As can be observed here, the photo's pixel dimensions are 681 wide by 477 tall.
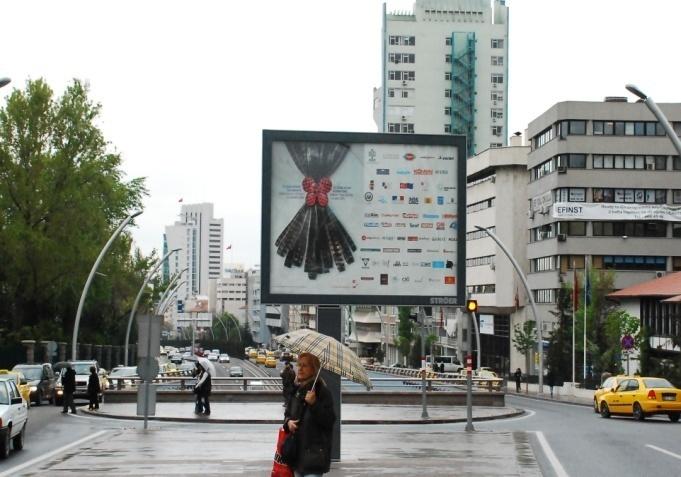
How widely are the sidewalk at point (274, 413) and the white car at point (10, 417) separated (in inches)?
415

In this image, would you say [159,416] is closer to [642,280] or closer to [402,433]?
[402,433]

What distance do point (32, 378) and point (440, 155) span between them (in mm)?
28571

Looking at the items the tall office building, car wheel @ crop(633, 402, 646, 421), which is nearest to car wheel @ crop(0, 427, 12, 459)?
car wheel @ crop(633, 402, 646, 421)

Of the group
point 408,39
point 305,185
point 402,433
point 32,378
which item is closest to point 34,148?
point 32,378


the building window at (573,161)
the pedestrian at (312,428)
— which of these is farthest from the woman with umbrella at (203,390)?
the building window at (573,161)

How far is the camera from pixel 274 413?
3691 centimetres

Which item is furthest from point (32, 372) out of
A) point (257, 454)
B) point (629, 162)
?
point (629, 162)

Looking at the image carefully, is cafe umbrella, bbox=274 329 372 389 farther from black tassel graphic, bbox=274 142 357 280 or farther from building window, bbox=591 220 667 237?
building window, bbox=591 220 667 237

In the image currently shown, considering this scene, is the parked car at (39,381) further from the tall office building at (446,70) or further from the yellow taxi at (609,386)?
the tall office building at (446,70)

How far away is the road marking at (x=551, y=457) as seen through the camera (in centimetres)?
1818

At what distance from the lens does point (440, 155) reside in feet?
63.8

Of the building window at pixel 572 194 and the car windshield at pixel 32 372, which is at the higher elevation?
the building window at pixel 572 194

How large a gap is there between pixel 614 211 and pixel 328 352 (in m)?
74.8

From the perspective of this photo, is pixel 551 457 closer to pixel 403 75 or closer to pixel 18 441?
pixel 18 441
